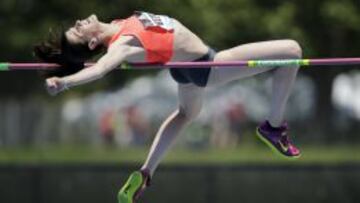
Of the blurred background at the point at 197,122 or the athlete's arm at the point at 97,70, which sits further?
the blurred background at the point at 197,122

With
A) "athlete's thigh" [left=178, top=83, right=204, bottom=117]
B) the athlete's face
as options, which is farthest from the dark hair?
"athlete's thigh" [left=178, top=83, right=204, bottom=117]

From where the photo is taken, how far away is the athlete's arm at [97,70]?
25.5 feet

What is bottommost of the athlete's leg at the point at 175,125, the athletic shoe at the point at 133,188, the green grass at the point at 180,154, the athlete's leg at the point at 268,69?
the green grass at the point at 180,154

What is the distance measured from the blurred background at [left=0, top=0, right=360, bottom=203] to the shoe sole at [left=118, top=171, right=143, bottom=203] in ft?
15.8

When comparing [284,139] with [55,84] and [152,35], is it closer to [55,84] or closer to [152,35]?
[152,35]

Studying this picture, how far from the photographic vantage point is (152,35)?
27.5ft

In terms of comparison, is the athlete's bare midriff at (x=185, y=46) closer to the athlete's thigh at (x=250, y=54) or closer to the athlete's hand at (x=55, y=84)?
the athlete's thigh at (x=250, y=54)

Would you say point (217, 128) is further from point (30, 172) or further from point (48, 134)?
point (30, 172)

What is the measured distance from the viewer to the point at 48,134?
23.9 m

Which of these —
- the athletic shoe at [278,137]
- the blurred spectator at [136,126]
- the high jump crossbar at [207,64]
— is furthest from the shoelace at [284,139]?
the blurred spectator at [136,126]

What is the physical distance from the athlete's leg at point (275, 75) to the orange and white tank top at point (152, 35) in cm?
37

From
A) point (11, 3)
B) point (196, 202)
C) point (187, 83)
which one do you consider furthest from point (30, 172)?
point (11, 3)

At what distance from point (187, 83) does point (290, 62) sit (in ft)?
2.41

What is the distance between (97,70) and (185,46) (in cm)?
80
